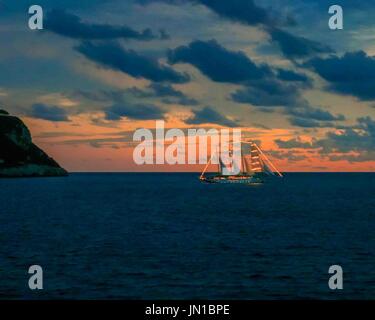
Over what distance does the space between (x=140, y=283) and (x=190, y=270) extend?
6392mm

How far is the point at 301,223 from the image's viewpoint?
288ft

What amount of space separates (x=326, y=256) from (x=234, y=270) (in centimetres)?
1242

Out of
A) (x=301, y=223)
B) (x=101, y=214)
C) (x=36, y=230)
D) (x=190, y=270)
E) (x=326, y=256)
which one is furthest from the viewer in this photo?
(x=101, y=214)

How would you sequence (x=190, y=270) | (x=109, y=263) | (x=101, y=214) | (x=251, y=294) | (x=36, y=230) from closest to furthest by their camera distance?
1. (x=251, y=294)
2. (x=190, y=270)
3. (x=109, y=263)
4. (x=36, y=230)
5. (x=101, y=214)

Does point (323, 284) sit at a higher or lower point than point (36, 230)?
lower

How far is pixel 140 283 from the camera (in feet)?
130

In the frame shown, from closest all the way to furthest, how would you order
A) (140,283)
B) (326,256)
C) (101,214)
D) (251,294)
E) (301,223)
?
(251,294), (140,283), (326,256), (301,223), (101,214)
